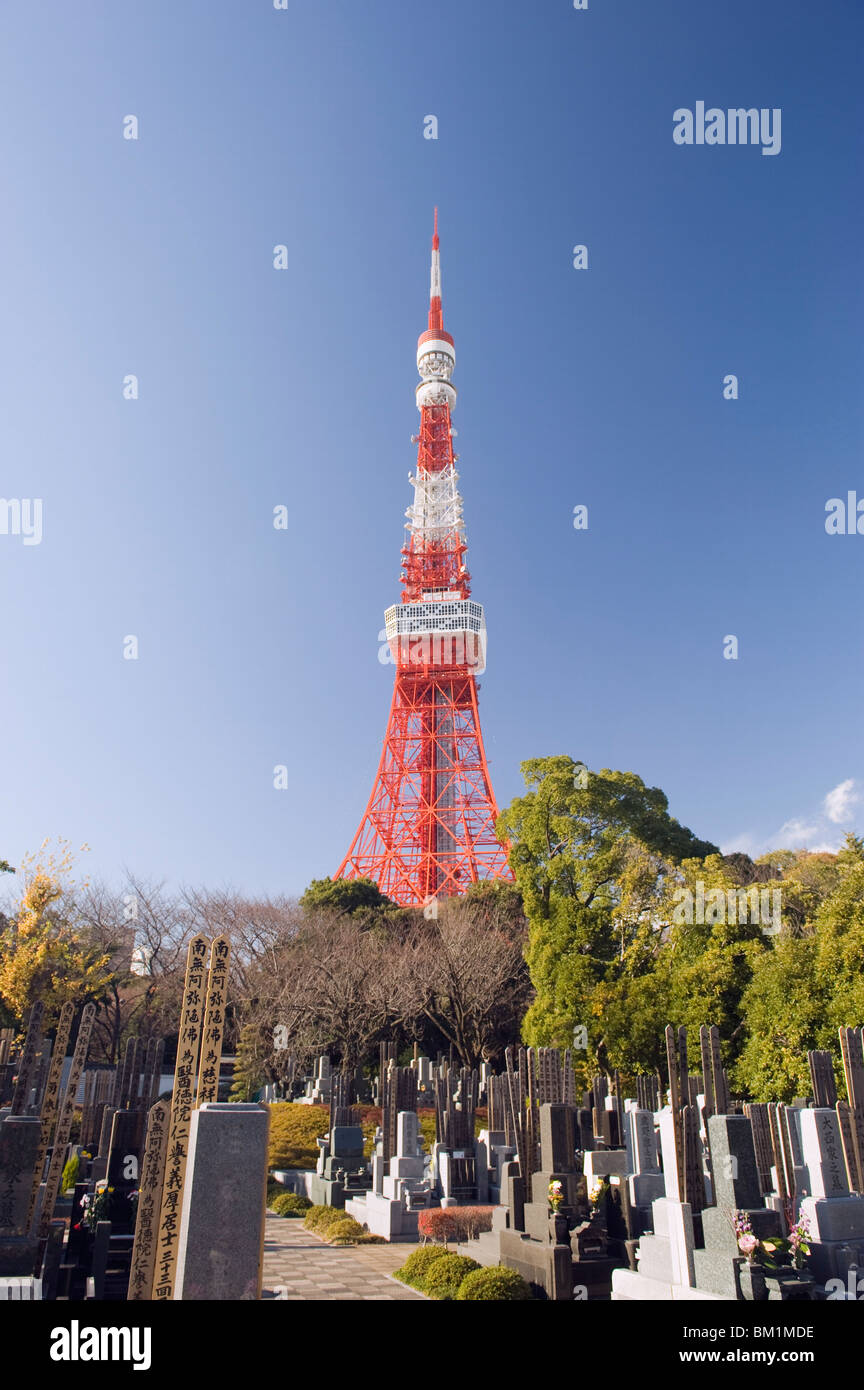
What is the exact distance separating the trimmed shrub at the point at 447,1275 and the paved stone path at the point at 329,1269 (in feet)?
0.49

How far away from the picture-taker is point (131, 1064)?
1280 cm

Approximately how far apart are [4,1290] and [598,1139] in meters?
9.58

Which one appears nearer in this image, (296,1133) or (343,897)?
(296,1133)

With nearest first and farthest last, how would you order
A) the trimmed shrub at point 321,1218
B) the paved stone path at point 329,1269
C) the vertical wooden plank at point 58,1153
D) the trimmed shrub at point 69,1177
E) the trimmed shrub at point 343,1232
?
the vertical wooden plank at point 58,1153, the paved stone path at point 329,1269, the trimmed shrub at point 69,1177, the trimmed shrub at point 343,1232, the trimmed shrub at point 321,1218

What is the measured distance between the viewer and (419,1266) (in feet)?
27.2

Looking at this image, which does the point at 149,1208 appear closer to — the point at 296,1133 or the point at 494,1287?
the point at 494,1287

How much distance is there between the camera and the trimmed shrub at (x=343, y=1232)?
35.6 feet

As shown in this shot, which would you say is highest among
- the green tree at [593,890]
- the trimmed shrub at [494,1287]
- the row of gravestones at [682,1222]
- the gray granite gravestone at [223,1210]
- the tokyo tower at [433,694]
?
the tokyo tower at [433,694]

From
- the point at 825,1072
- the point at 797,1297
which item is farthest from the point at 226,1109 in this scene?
the point at 825,1072

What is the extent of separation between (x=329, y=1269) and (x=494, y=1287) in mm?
2717

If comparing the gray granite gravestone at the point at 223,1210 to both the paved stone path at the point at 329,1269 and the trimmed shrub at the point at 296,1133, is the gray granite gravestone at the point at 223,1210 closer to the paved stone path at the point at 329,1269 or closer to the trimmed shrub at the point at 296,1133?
the paved stone path at the point at 329,1269

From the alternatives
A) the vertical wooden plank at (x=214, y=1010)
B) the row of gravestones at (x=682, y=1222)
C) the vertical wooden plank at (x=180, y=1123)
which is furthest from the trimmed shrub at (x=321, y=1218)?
the vertical wooden plank at (x=214, y=1010)

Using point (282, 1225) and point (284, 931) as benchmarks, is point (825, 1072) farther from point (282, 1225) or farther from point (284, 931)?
point (284, 931)

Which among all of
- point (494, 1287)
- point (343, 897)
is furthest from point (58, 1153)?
point (343, 897)
